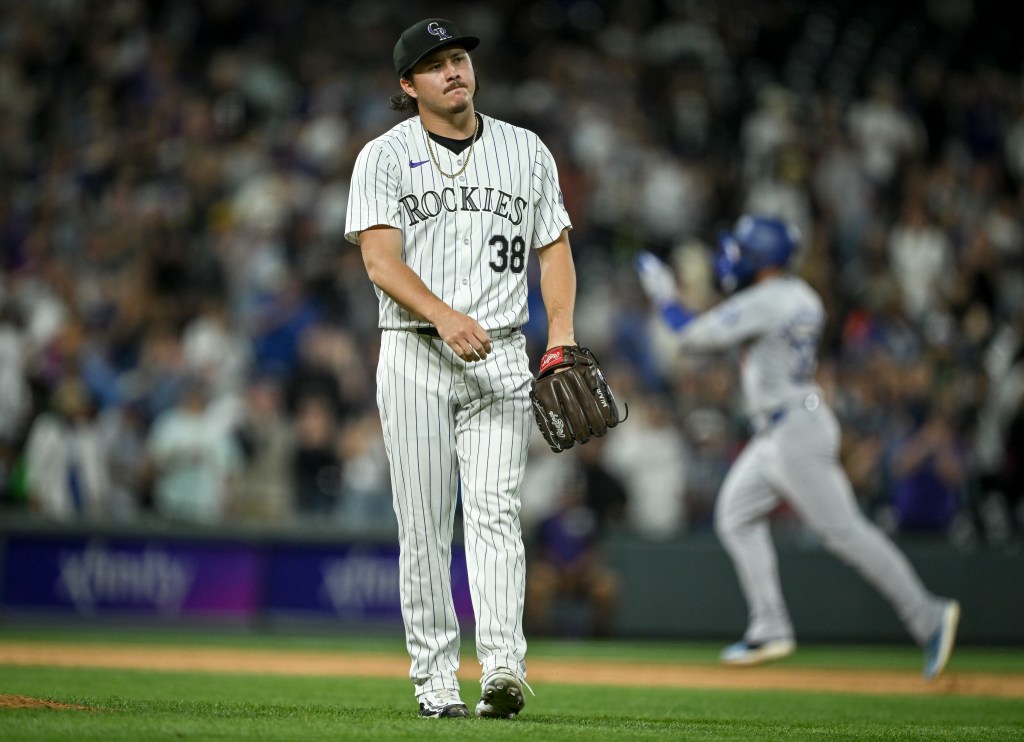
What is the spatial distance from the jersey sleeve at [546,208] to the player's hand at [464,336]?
656mm

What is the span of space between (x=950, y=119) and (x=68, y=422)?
34.7ft

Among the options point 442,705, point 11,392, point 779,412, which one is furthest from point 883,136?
point 442,705

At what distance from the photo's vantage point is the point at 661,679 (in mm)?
8469

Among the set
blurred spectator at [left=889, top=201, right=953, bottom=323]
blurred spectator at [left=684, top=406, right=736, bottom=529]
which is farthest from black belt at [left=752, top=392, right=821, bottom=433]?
blurred spectator at [left=889, top=201, right=953, bottom=323]

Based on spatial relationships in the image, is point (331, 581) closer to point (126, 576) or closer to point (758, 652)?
point (126, 576)

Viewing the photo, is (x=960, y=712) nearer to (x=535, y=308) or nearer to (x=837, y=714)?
(x=837, y=714)

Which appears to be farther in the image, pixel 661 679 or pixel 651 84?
pixel 651 84

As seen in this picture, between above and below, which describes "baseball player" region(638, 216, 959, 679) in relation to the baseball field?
above

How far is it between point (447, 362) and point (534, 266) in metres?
9.18

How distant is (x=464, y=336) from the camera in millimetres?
4973

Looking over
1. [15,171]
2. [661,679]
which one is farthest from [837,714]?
[15,171]

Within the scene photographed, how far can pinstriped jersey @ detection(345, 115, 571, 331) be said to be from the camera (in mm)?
5289

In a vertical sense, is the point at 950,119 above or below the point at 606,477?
above

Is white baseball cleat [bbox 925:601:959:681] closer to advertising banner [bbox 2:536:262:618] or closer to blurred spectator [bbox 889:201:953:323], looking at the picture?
advertising banner [bbox 2:536:262:618]
